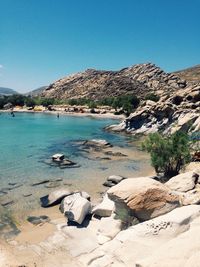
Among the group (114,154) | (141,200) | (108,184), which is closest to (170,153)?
(108,184)

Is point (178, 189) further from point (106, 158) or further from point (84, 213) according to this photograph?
point (106, 158)

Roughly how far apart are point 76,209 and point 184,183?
6.51 meters

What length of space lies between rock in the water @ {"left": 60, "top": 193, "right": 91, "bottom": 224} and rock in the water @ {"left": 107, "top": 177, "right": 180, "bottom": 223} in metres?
2.69

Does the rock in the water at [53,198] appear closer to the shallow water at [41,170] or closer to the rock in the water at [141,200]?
the shallow water at [41,170]

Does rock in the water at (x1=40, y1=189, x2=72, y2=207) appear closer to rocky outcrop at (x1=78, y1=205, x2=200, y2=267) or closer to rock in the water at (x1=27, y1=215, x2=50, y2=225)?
rock in the water at (x1=27, y1=215, x2=50, y2=225)

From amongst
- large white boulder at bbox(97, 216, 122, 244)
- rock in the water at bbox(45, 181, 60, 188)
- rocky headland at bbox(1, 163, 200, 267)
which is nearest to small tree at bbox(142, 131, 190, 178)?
rocky headland at bbox(1, 163, 200, 267)

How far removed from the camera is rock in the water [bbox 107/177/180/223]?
14.8 meters

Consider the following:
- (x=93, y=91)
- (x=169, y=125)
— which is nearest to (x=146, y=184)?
(x=169, y=125)

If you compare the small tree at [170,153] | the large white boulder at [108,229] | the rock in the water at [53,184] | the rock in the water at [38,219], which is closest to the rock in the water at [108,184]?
the rock in the water at [53,184]

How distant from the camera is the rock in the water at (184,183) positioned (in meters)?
18.6

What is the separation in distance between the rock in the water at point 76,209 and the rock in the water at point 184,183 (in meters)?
5.15

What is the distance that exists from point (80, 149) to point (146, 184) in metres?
30.1

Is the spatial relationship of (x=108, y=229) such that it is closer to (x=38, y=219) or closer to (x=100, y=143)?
(x=38, y=219)

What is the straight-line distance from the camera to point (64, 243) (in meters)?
15.4
